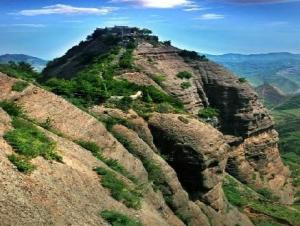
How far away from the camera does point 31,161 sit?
96.5ft

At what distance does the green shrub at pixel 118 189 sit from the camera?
33844 millimetres

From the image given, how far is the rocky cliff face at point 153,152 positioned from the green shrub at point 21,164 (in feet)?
1.19

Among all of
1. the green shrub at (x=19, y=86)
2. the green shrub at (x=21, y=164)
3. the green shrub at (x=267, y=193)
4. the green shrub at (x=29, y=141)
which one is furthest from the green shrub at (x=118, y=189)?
the green shrub at (x=267, y=193)

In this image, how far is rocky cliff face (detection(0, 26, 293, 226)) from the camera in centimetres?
2828

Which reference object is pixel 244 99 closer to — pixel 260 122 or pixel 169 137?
pixel 260 122

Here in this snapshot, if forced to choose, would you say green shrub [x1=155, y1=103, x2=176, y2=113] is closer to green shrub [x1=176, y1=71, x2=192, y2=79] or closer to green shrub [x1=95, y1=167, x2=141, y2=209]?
green shrub [x1=176, y1=71, x2=192, y2=79]

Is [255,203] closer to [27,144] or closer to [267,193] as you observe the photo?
[267,193]

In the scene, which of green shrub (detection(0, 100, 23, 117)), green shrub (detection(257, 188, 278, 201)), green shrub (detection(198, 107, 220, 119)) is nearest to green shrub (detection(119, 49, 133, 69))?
green shrub (detection(198, 107, 220, 119))

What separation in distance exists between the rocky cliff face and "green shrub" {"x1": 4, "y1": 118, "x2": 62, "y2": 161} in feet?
1.56

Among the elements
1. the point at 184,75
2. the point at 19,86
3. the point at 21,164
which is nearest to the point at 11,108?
the point at 19,86

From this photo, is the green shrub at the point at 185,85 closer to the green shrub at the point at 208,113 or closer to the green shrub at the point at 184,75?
the green shrub at the point at 184,75

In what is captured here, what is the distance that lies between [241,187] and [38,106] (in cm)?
4304

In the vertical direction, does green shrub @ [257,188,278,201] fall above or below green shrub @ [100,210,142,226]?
below

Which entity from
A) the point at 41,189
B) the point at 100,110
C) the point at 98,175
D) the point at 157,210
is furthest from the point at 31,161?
the point at 100,110
